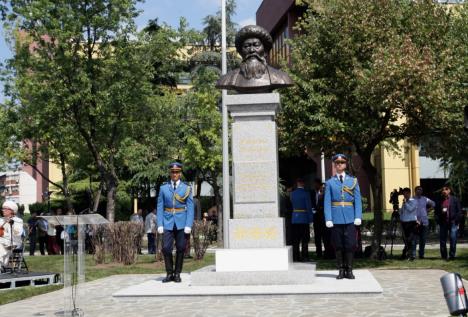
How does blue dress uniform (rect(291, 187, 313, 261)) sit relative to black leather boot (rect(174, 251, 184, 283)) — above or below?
above

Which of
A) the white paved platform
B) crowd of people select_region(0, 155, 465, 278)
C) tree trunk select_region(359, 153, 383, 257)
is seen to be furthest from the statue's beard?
tree trunk select_region(359, 153, 383, 257)

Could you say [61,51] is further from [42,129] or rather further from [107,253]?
[107,253]

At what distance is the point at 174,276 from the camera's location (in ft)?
38.0

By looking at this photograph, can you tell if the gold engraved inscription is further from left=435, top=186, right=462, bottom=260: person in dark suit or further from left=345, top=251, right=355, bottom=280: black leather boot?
left=435, top=186, right=462, bottom=260: person in dark suit

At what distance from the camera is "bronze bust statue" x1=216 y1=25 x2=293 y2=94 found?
474 inches

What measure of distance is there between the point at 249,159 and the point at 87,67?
41.5ft

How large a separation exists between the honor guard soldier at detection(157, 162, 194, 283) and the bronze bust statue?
1904 mm

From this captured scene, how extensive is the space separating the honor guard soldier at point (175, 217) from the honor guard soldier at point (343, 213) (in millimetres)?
2418

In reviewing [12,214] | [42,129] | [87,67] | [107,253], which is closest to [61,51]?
[87,67]

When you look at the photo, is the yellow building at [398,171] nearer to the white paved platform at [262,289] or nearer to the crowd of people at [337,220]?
the crowd of people at [337,220]

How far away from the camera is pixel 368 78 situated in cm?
1477

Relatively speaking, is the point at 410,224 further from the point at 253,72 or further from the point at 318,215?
the point at 253,72

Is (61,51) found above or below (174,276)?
above

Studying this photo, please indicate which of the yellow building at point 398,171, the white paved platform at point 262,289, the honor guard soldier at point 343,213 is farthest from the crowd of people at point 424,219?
the yellow building at point 398,171
